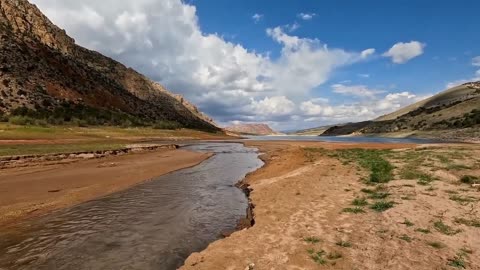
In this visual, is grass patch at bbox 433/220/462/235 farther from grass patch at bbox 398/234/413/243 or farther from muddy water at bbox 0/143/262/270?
muddy water at bbox 0/143/262/270

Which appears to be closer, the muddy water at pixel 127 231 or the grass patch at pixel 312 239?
the muddy water at pixel 127 231


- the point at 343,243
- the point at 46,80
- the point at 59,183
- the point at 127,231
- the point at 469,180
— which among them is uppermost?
the point at 46,80

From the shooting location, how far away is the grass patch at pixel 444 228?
11164 mm

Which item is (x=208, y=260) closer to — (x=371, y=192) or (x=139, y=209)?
(x=139, y=209)

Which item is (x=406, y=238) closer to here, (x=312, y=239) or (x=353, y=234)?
(x=353, y=234)

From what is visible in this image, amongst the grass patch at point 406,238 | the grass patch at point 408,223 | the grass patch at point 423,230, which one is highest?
the grass patch at point 408,223

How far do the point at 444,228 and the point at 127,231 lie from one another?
436 inches

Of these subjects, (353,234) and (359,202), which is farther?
(359,202)

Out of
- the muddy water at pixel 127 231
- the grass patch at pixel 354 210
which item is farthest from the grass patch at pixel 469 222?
the muddy water at pixel 127 231

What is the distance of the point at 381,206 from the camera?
14.7 meters

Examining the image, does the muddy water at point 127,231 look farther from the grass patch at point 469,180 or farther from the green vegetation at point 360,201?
the grass patch at point 469,180

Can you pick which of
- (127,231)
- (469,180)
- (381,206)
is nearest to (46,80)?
(127,231)

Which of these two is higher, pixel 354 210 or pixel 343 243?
pixel 354 210

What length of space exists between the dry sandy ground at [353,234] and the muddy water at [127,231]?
4.67 ft
